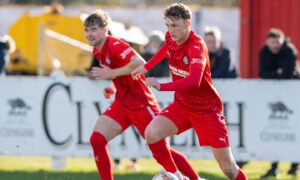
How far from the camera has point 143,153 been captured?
13594 millimetres

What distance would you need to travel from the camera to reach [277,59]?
45.6ft

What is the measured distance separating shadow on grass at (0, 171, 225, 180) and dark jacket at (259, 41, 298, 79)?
6.14 feet

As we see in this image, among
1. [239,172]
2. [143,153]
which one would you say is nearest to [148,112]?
[239,172]

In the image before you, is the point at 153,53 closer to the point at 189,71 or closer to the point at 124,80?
the point at 124,80

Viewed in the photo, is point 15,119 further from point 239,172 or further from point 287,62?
point 239,172

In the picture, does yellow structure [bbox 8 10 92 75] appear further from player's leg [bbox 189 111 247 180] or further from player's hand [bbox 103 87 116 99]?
player's leg [bbox 189 111 247 180]

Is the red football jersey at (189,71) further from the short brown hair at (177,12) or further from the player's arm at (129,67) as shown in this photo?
the player's arm at (129,67)

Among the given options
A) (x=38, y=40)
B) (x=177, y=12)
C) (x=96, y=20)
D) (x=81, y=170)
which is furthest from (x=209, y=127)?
(x=38, y=40)

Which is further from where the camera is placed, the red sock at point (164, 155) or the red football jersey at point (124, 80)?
the red football jersey at point (124, 80)

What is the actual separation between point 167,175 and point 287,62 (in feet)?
14.7

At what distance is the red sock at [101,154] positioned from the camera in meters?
10.5

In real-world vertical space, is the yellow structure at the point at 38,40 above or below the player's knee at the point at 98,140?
below

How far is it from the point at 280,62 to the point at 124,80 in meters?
3.85

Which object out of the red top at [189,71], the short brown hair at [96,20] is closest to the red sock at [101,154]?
the red top at [189,71]
